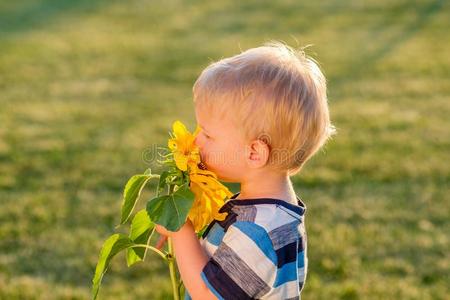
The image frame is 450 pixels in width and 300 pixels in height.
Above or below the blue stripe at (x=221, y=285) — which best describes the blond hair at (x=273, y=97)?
above

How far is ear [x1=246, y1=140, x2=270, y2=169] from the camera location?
2.15m

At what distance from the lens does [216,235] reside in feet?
7.37

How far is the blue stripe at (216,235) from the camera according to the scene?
2232 millimetres

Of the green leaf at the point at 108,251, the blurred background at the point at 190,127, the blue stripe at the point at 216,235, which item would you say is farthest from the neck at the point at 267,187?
the blurred background at the point at 190,127

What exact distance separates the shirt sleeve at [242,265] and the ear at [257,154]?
0.16 metres

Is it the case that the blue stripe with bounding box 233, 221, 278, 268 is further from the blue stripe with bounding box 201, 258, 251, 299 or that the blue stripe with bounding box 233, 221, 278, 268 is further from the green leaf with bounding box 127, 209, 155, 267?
the green leaf with bounding box 127, 209, 155, 267

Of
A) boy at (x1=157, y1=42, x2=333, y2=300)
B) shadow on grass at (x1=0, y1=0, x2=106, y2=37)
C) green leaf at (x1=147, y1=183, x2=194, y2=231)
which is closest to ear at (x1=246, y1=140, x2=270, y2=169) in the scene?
boy at (x1=157, y1=42, x2=333, y2=300)

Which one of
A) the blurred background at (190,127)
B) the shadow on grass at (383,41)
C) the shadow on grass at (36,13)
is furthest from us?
the shadow on grass at (36,13)

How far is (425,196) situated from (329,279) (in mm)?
1369

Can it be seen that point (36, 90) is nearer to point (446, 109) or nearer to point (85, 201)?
point (85, 201)

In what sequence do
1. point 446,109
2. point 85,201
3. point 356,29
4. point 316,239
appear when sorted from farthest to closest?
point 356,29
point 446,109
point 85,201
point 316,239

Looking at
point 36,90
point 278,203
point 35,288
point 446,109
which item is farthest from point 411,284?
point 36,90

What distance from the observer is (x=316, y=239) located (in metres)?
4.52

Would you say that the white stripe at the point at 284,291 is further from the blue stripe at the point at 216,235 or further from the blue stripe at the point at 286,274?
the blue stripe at the point at 216,235
